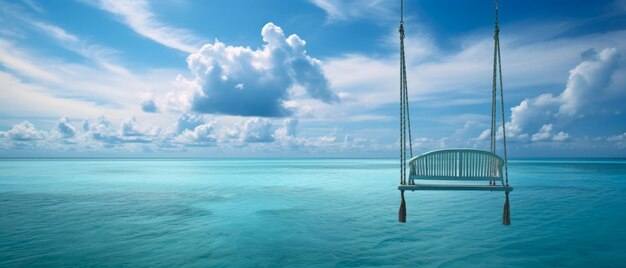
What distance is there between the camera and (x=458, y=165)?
10000 millimetres

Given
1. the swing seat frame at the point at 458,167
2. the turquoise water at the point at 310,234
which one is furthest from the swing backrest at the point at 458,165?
the turquoise water at the point at 310,234

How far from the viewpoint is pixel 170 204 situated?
23047 millimetres

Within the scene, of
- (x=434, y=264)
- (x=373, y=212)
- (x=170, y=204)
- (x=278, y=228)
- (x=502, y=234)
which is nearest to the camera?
(x=434, y=264)

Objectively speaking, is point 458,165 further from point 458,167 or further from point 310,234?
point 310,234

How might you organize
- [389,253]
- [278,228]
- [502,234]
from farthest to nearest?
1. [278,228]
2. [502,234]
3. [389,253]

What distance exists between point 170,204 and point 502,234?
1899cm

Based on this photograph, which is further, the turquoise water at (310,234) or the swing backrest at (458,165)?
the turquoise water at (310,234)

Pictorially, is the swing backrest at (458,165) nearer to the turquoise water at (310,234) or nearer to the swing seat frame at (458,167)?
the swing seat frame at (458,167)

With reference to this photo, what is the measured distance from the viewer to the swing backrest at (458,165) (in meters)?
10.0

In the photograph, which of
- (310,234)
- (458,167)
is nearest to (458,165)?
(458,167)

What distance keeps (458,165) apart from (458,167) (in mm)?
60

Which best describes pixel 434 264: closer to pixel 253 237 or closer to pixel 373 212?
pixel 253 237

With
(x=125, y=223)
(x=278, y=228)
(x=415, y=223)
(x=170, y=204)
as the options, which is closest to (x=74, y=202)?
(x=170, y=204)

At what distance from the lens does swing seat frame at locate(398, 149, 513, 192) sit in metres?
9.99
